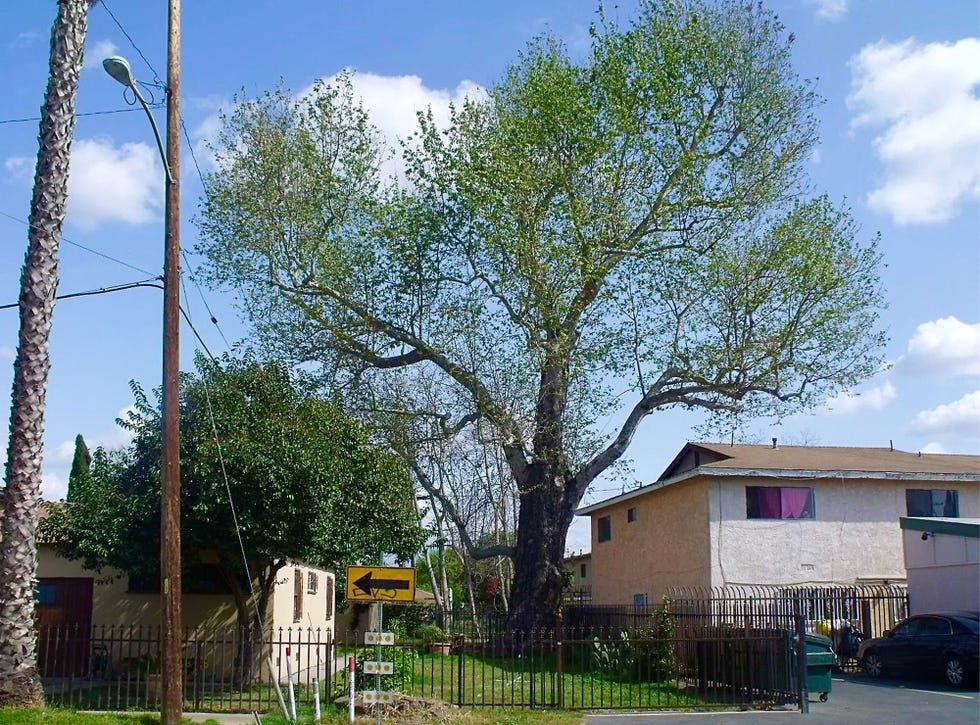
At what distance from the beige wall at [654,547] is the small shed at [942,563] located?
17.6 feet

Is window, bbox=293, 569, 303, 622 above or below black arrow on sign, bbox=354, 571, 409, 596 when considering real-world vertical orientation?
below

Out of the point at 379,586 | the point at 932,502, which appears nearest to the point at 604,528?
the point at 932,502

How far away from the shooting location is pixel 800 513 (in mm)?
28688

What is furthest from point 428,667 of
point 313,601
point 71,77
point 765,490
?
point 71,77

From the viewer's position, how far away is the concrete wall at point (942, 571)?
79.1 feet

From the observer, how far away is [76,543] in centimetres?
1791

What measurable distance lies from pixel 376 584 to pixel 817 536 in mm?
18645

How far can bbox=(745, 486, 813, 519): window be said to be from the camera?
28562 millimetres

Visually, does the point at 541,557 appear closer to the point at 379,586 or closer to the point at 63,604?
the point at 63,604

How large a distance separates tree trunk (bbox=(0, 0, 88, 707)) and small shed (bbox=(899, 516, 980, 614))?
1945 centimetres

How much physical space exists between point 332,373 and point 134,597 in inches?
293

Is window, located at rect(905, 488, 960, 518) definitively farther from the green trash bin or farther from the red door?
the red door

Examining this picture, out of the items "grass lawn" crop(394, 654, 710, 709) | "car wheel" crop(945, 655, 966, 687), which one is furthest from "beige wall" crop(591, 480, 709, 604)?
"grass lawn" crop(394, 654, 710, 709)

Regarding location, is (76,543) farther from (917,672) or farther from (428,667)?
(917,672)
